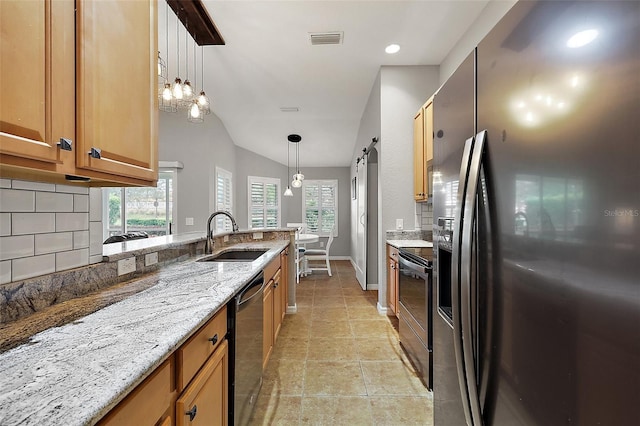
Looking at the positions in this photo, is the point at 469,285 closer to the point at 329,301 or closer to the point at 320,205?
the point at 329,301

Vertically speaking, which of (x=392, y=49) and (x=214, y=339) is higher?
(x=392, y=49)

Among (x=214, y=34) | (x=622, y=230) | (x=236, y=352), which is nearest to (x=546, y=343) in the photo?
(x=622, y=230)

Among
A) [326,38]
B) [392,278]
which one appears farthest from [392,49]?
[392,278]

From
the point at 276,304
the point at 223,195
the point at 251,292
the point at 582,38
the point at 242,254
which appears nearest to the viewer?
the point at 582,38

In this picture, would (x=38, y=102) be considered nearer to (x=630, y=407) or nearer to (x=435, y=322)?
(x=630, y=407)

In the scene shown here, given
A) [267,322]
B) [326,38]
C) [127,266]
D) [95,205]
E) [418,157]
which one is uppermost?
[326,38]

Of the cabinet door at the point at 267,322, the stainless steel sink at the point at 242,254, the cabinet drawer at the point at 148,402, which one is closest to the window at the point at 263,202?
the stainless steel sink at the point at 242,254

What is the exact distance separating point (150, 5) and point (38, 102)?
0.74 m

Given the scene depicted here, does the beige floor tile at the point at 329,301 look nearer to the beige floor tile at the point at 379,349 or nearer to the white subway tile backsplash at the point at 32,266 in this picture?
the beige floor tile at the point at 379,349

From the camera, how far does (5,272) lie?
92 cm

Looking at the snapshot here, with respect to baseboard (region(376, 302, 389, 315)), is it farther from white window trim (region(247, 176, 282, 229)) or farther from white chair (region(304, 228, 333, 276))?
white window trim (region(247, 176, 282, 229))

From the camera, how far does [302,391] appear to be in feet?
6.43

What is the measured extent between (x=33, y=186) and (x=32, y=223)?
137mm

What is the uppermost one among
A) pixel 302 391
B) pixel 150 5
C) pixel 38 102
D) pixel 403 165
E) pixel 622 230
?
pixel 150 5
